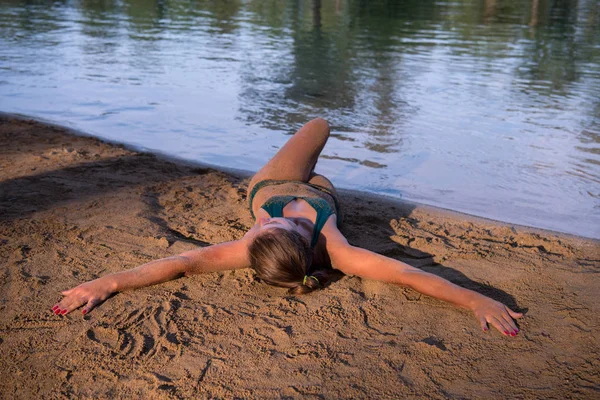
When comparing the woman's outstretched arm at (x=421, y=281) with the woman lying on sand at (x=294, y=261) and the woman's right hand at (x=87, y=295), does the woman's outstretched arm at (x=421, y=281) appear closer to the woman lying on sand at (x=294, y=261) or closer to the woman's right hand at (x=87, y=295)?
the woman lying on sand at (x=294, y=261)

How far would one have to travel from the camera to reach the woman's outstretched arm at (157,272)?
3.65 metres

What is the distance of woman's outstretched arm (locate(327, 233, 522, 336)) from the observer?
351cm

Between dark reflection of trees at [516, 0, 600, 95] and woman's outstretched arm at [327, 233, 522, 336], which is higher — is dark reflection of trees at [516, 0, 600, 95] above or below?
above

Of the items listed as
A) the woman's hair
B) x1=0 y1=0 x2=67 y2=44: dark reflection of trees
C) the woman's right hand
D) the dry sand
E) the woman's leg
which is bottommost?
the dry sand

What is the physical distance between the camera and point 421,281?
3736 mm

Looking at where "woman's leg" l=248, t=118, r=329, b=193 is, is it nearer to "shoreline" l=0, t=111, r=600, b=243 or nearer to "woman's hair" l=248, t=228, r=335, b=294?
"woman's hair" l=248, t=228, r=335, b=294

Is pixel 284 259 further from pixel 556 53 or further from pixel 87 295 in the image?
pixel 556 53

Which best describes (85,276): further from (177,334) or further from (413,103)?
(413,103)

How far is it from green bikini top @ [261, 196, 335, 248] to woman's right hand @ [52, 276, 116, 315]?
124cm

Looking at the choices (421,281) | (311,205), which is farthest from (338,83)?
(421,281)

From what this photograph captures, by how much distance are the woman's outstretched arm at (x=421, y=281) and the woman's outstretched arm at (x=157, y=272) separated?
2.27 feet

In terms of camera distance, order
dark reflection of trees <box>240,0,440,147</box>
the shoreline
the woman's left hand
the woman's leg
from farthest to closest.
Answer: dark reflection of trees <box>240,0,440,147</box>
the shoreline
the woman's leg
the woman's left hand

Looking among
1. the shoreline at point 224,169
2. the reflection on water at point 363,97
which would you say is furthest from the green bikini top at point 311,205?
the reflection on water at point 363,97

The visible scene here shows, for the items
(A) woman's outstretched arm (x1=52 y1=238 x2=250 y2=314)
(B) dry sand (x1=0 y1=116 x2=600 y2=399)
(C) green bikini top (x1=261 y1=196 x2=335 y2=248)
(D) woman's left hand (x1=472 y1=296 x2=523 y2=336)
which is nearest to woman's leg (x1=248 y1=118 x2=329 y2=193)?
(C) green bikini top (x1=261 y1=196 x2=335 y2=248)
